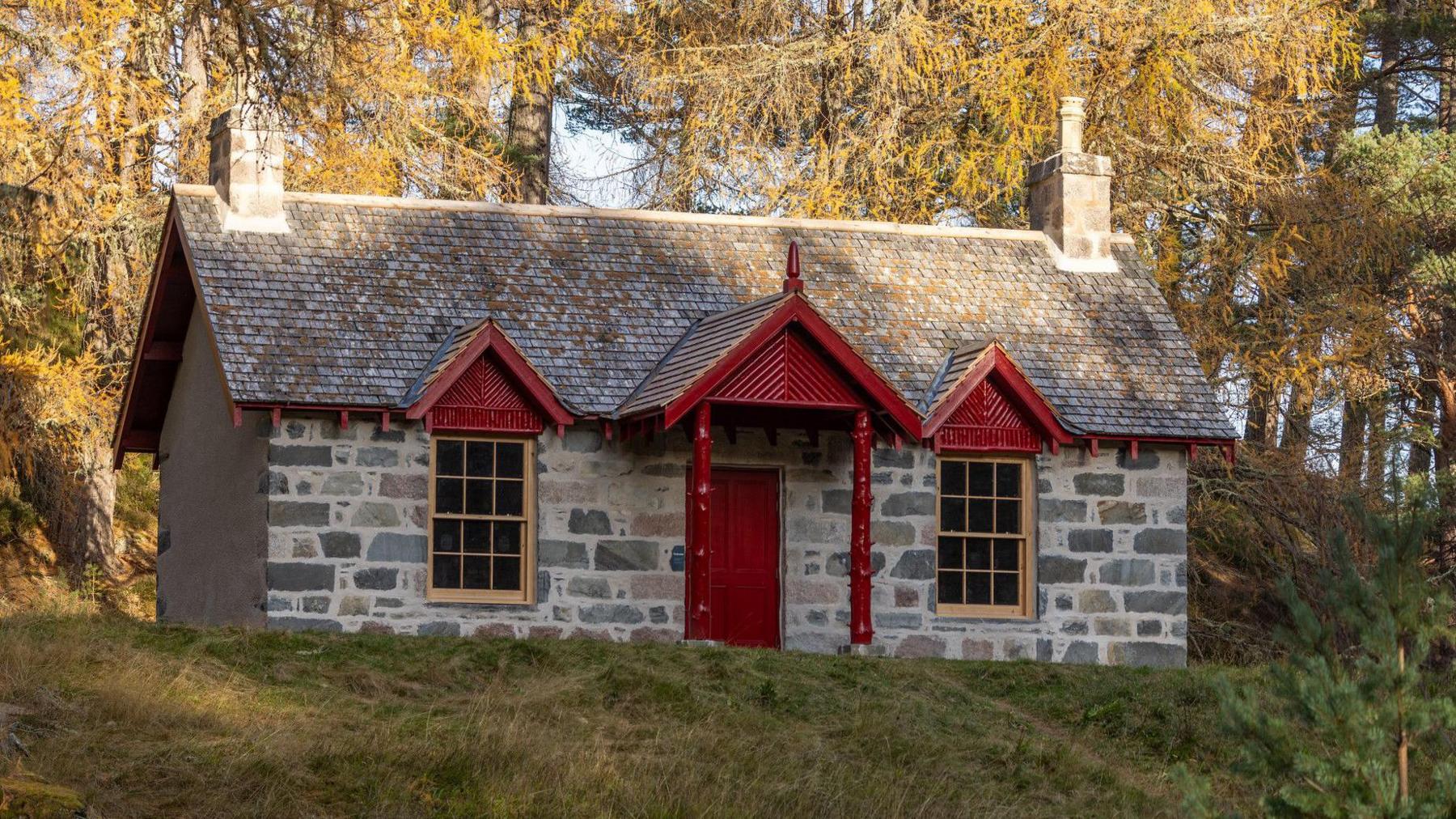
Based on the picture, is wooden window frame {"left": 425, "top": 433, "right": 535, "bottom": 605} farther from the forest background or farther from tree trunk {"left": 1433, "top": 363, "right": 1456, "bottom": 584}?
tree trunk {"left": 1433, "top": 363, "right": 1456, "bottom": 584}

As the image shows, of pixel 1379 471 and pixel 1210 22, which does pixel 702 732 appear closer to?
pixel 1379 471

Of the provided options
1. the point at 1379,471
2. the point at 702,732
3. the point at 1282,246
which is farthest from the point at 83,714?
the point at 1282,246

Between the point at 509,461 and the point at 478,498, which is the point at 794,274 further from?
the point at 478,498

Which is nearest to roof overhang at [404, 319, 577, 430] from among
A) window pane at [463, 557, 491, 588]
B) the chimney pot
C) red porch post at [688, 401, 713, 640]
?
red porch post at [688, 401, 713, 640]

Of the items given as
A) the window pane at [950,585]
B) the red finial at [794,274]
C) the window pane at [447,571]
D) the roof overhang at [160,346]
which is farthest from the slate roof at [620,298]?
the red finial at [794,274]

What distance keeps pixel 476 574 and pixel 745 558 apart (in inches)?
101

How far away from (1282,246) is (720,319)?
11.3m

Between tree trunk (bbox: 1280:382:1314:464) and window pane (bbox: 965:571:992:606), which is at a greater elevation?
tree trunk (bbox: 1280:382:1314:464)

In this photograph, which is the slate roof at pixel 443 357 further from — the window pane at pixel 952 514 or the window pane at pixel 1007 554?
the window pane at pixel 1007 554

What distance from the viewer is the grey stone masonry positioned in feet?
58.9

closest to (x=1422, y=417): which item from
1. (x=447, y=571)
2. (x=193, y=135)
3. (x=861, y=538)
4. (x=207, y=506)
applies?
(x=861, y=538)

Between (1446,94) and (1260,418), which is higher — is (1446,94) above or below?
above

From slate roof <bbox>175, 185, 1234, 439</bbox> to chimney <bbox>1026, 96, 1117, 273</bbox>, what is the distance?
0.60ft

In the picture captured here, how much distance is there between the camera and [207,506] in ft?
64.8
